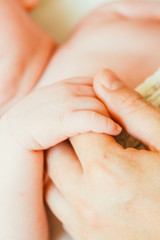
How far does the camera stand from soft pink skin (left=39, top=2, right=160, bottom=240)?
0.46m

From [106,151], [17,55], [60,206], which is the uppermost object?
[17,55]

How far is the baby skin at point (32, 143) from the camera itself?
58cm

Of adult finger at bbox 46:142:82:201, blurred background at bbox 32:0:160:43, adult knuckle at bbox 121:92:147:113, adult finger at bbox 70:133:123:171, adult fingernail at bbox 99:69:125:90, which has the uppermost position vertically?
blurred background at bbox 32:0:160:43

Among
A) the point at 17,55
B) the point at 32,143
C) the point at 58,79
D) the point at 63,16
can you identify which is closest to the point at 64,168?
the point at 32,143

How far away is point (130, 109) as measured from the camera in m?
0.53

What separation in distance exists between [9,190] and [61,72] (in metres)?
0.39

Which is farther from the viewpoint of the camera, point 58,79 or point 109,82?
point 58,79

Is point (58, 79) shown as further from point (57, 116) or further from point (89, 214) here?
point (89, 214)

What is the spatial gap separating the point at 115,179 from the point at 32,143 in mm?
220

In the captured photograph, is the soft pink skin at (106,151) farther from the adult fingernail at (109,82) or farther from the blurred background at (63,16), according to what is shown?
the blurred background at (63,16)

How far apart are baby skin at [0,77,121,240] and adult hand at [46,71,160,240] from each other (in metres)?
0.04

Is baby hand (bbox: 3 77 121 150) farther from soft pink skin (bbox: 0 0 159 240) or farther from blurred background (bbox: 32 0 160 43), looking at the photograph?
blurred background (bbox: 32 0 160 43)

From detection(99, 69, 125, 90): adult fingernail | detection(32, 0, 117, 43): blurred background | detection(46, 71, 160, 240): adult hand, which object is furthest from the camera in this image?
detection(32, 0, 117, 43): blurred background

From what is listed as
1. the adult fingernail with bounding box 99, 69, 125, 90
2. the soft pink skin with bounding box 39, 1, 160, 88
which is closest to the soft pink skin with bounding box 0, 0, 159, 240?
the soft pink skin with bounding box 39, 1, 160, 88
